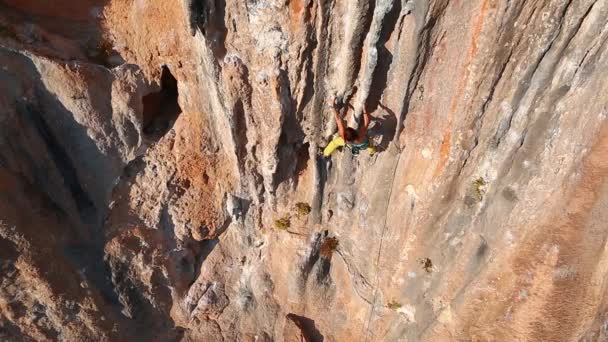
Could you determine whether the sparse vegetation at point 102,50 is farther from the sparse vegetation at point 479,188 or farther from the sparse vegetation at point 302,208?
the sparse vegetation at point 479,188

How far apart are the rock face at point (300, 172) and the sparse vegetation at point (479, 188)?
0.14 feet

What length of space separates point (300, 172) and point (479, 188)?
3.86m

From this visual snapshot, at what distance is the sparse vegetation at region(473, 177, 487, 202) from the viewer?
7586 mm

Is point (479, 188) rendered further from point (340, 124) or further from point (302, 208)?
point (302, 208)

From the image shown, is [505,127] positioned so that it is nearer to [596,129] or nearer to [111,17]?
[596,129]

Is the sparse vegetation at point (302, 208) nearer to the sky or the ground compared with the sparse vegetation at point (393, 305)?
nearer to the sky

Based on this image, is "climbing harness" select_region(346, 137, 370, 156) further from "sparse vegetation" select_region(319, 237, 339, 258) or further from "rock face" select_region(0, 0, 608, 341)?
"sparse vegetation" select_region(319, 237, 339, 258)

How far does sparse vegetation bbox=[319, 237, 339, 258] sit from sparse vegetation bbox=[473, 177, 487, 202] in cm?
363

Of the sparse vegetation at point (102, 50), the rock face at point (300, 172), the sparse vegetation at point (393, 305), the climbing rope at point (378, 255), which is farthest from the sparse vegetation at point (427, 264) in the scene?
the sparse vegetation at point (102, 50)

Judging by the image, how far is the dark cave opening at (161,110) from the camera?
9258 mm

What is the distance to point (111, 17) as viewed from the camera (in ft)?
27.6

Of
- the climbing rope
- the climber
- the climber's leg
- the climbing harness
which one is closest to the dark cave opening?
the climber's leg

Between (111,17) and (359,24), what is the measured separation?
534 centimetres

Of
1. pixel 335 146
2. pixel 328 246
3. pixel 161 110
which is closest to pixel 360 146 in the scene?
pixel 335 146
